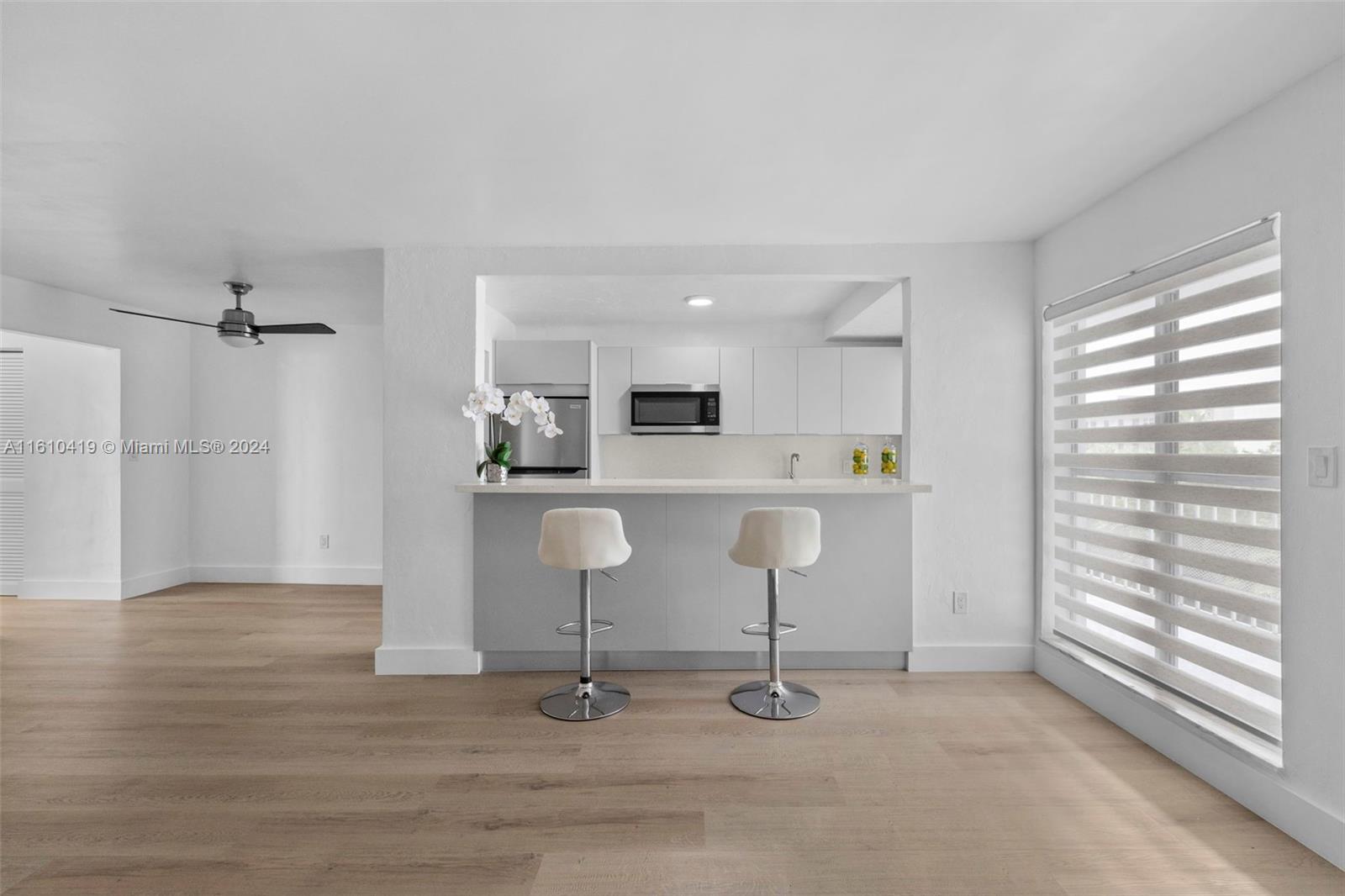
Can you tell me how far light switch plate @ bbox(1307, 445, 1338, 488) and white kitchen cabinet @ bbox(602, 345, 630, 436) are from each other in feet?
14.2

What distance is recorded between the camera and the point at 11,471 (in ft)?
17.5

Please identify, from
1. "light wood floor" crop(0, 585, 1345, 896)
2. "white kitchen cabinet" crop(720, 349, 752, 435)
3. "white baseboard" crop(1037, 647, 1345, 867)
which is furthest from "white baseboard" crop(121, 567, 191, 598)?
"white baseboard" crop(1037, 647, 1345, 867)

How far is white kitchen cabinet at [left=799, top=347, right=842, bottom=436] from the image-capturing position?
5.59 metres

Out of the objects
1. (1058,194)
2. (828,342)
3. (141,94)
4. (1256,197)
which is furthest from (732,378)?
(141,94)

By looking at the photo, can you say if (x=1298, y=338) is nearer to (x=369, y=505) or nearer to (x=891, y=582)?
(x=891, y=582)

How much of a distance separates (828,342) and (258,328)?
447 centimetres

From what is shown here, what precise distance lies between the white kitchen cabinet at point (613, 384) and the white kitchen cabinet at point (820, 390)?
152cm

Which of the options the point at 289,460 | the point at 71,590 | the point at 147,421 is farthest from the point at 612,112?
the point at 71,590

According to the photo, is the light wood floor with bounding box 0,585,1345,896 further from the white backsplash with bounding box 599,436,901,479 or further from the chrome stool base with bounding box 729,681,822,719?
the white backsplash with bounding box 599,436,901,479

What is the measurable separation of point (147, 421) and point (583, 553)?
15.9ft

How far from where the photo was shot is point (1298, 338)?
1994mm

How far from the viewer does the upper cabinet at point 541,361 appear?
5.28 metres

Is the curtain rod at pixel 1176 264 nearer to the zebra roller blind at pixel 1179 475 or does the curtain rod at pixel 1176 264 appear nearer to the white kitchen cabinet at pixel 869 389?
the zebra roller blind at pixel 1179 475

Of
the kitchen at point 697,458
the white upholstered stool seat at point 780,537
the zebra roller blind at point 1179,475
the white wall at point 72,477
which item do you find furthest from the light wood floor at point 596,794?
the white wall at point 72,477
